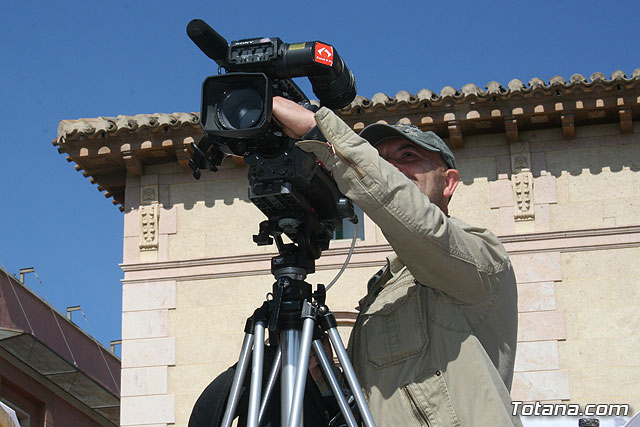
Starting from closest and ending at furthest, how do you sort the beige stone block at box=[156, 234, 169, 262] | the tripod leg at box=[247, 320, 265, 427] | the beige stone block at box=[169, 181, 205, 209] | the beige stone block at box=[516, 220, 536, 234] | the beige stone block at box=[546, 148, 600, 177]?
the tripod leg at box=[247, 320, 265, 427], the beige stone block at box=[516, 220, 536, 234], the beige stone block at box=[546, 148, 600, 177], the beige stone block at box=[156, 234, 169, 262], the beige stone block at box=[169, 181, 205, 209]

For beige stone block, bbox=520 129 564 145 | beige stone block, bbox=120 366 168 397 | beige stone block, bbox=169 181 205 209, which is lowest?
beige stone block, bbox=120 366 168 397

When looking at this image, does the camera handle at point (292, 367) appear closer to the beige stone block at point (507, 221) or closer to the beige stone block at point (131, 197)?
the beige stone block at point (507, 221)

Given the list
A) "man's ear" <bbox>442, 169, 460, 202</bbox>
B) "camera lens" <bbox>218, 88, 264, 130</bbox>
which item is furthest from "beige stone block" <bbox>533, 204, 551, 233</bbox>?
"camera lens" <bbox>218, 88, 264, 130</bbox>

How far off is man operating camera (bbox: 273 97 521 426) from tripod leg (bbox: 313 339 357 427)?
0.11m

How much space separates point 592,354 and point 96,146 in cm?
577

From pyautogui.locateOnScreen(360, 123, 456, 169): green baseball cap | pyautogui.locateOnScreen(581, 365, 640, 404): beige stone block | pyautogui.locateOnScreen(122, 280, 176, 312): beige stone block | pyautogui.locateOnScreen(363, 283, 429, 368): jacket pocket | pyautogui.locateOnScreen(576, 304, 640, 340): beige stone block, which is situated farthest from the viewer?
pyautogui.locateOnScreen(122, 280, 176, 312): beige stone block

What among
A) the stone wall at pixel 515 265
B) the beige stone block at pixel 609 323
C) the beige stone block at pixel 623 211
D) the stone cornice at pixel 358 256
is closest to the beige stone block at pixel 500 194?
the stone wall at pixel 515 265

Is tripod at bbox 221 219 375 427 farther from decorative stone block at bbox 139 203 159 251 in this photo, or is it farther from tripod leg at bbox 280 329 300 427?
decorative stone block at bbox 139 203 159 251

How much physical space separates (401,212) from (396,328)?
17.8 inches

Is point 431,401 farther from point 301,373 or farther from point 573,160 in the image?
point 573,160

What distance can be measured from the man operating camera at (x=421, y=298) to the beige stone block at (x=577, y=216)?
827cm

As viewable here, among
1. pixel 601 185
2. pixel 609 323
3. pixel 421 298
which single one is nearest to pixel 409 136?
pixel 421 298

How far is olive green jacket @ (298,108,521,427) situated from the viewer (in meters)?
Answer: 2.99

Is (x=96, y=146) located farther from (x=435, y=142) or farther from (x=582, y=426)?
(x=435, y=142)
